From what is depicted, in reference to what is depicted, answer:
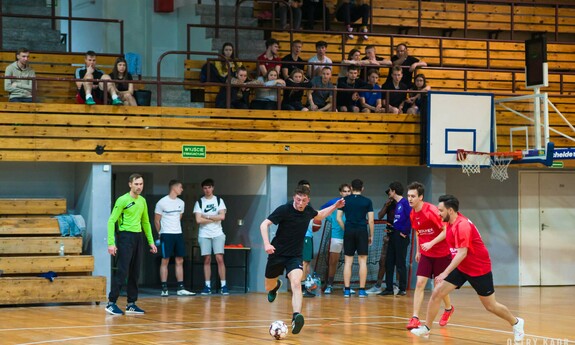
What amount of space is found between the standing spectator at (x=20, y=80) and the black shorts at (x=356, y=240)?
6.31 m

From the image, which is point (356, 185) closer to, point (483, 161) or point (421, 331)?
point (483, 161)

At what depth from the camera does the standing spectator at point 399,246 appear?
57.9 feet

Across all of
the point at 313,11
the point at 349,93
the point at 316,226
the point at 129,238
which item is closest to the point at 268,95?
the point at 349,93

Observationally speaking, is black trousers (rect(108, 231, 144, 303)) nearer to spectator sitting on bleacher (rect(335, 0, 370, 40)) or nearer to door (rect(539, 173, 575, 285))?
spectator sitting on bleacher (rect(335, 0, 370, 40))

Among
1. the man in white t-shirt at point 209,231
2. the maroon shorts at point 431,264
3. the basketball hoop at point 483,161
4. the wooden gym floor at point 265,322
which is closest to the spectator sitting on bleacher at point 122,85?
the man in white t-shirt at point 209,231

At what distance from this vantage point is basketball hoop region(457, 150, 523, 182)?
18609 millimetres

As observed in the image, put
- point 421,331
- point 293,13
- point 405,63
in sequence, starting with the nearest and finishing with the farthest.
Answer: point 421,331 < point 405,63 < point 293,13

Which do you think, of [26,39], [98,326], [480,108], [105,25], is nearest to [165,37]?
[105,25]

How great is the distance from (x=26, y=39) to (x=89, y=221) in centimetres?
511

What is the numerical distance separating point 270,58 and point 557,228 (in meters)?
7.45

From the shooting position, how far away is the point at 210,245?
59.4 ft

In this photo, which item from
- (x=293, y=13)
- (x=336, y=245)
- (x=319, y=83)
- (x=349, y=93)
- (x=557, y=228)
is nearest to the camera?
(x=336, y=245)

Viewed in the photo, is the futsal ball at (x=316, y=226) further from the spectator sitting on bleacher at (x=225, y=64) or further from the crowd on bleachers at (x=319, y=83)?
the spectator sitting on bleacher at (x=225, y=64)

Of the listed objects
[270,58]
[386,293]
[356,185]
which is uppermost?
[270,58]
